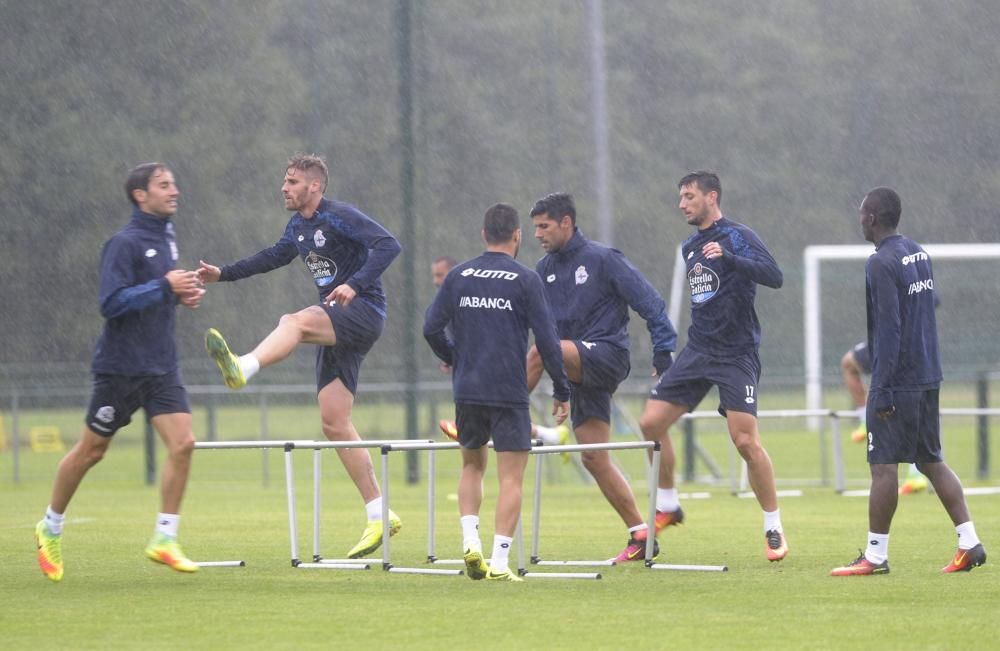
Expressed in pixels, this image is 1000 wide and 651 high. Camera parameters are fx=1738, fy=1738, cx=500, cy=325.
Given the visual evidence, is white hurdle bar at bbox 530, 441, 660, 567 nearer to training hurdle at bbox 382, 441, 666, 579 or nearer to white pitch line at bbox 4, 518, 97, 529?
training hurdle at bbox 382, 441, 666, 579

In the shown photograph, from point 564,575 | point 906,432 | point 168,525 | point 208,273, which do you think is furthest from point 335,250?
point 906,432

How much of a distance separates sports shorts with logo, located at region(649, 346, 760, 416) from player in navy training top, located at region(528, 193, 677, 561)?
30 cm

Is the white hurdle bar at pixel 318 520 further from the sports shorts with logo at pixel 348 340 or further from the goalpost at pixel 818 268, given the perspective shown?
the goalpost at pixel 818 268

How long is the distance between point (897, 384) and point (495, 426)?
226cm

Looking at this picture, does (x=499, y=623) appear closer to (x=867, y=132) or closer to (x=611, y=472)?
(x=611, y=472)

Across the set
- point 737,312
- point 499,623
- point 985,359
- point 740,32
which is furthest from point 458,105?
point 499,623

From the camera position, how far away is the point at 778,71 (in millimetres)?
34844

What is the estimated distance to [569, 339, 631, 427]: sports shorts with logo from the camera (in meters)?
10.5

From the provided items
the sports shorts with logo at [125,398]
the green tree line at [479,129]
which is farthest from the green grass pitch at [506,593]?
the green tree line at [479,129]

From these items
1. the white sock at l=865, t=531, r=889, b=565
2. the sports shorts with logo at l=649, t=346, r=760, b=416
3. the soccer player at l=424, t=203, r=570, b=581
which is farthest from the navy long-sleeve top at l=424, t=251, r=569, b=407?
the white sock at l=865, t=531, r=889, b=565

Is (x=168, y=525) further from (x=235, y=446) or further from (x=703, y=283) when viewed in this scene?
(x=703, y=283)

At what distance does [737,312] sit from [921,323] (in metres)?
1.45

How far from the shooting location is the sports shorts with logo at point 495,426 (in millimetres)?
9406

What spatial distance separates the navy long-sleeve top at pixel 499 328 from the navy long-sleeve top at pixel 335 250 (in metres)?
1.29
